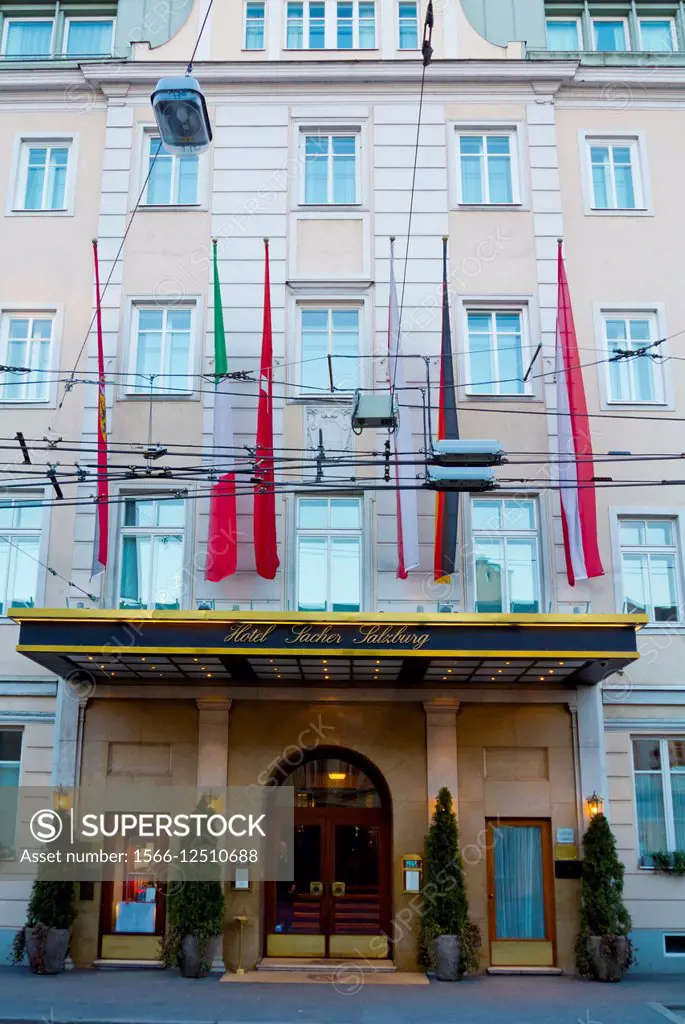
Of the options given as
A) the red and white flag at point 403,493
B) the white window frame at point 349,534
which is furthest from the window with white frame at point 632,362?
the white window frame at point 349,534

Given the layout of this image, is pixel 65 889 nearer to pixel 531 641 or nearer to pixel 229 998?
pixel 229 998

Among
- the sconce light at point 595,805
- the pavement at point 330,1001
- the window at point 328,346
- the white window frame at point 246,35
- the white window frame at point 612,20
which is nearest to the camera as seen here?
the pavement at point 330,1001

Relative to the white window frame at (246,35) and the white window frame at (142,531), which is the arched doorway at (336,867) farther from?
the white window frame at (246,35)

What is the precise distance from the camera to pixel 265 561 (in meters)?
17.6

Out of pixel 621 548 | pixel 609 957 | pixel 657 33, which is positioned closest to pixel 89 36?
pixel 657 33

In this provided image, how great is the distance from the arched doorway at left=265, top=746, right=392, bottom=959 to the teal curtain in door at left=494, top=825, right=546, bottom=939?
1.88 m

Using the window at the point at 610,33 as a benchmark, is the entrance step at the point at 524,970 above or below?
below

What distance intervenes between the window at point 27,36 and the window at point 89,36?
44cm

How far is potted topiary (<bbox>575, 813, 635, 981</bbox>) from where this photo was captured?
16.2 meters

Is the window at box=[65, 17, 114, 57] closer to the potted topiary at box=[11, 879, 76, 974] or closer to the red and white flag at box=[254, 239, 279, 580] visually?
the red and white flag at box=[254, 239, 279, 580]

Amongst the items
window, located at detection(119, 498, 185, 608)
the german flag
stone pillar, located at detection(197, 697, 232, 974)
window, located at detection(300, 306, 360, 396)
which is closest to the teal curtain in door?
the german flag

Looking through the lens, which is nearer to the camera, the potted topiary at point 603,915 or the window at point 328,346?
the potted topiary at point 603,915

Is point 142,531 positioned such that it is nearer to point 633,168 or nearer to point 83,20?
point 83,20

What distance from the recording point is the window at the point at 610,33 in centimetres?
2216
